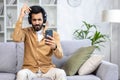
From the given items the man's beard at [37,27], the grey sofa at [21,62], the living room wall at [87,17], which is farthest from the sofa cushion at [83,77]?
the living room wall at [87,17]

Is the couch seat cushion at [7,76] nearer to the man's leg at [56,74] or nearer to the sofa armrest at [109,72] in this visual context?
the man's leg at [56,74]

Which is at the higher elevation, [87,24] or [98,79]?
[87,24]

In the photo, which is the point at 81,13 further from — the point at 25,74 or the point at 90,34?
the point at 25,74

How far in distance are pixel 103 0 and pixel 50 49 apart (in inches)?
105

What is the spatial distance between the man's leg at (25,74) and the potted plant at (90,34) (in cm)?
206

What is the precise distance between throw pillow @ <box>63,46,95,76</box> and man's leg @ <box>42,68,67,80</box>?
36 cm

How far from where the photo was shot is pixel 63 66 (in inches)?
128

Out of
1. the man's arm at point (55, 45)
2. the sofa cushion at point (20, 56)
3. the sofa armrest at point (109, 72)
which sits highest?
the man's arm at point (55, 45)

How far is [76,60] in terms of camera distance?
3113 mm

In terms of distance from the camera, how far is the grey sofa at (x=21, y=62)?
2.94m

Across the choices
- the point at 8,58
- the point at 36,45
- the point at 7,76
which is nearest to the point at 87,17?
the point at 8,58

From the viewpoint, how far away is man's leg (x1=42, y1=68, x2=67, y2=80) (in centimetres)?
264

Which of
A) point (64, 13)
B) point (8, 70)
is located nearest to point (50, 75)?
point (8, 70)

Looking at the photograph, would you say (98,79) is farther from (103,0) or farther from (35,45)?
(103,0)
